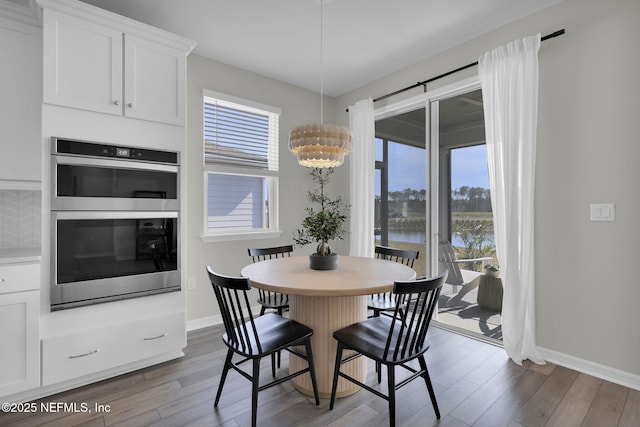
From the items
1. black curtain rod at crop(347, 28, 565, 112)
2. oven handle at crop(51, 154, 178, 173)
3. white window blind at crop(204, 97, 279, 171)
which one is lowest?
oven handle at crop(51, 154, 178, 173)

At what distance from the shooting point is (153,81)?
248 cm

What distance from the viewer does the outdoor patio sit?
299 cm

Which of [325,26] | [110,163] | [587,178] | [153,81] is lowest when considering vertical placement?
[587,178]

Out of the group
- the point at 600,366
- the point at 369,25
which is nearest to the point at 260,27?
the point at 369,25

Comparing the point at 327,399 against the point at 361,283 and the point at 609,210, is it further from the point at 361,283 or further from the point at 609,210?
the point at 609,210

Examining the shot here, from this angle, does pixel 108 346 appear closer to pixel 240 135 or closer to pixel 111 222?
pixel 111 222

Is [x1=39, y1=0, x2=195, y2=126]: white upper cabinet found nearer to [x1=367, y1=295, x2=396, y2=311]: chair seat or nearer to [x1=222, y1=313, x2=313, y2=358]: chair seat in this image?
[x1=222, y1=313, x2=313, y2=358]: chair seat

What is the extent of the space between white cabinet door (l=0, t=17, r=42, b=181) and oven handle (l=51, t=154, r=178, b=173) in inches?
17.7

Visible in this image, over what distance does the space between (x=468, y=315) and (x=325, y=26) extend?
2.98m

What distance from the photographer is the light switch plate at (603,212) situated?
2252mm

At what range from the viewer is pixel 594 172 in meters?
2.33

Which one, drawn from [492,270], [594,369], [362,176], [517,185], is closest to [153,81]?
[362,176]

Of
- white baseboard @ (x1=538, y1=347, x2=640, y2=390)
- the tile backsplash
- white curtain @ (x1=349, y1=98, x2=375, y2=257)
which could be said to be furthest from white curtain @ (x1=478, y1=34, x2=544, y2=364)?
the tile backsplash

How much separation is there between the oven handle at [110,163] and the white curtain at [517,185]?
265 centimetres
